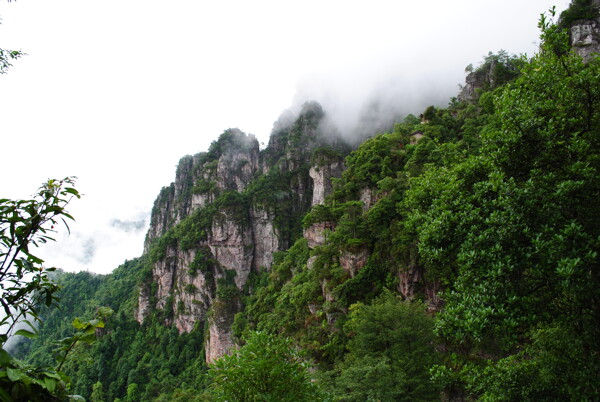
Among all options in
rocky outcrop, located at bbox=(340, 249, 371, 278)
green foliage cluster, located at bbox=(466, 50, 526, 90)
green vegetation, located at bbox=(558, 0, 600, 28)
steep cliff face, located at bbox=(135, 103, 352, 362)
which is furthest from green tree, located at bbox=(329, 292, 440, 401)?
steep cliff face, located at bbox=(135, 103, 352, 362)

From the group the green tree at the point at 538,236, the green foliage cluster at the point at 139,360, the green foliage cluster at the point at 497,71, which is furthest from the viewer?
the green foliage cluster at the point at 139,360

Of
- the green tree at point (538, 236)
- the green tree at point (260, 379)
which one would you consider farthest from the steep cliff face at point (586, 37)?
the green tree at point (260, 379)

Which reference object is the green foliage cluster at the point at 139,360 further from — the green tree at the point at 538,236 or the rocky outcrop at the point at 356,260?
the green tree at the point at 538,236

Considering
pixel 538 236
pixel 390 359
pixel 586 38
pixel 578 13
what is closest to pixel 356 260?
pixel 390 359

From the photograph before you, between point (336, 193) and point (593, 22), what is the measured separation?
2223cm

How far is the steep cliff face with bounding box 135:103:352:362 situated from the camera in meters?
51.6

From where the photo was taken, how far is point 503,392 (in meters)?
5.06

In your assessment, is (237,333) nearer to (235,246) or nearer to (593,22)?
(235,246)

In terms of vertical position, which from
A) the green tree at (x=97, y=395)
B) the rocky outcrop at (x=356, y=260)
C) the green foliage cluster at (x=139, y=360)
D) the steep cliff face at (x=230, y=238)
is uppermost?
the steep cliff face at (x=230, y=238)

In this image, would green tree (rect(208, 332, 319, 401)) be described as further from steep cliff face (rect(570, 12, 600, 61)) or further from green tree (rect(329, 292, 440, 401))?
steep cliff face (rect(570, 12, 600, 61))

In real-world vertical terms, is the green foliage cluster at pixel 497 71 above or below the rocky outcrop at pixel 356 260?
above

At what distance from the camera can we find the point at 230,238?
190 ft

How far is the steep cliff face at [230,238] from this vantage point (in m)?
51.6

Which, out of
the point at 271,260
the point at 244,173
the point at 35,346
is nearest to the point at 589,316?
the point at 271,260
